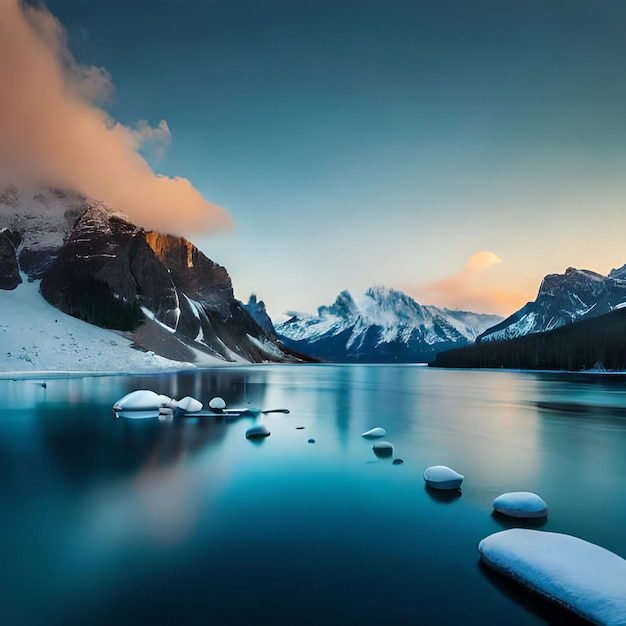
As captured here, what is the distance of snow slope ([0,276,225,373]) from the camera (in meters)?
86.0

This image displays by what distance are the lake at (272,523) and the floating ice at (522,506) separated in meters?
0.31

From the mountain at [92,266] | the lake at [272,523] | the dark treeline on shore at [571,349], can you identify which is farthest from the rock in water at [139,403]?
the dark treeline on shore at [571,349]

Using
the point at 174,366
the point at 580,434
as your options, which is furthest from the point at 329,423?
the point at 174,366

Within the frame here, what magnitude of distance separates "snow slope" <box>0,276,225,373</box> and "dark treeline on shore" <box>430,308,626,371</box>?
419 feet

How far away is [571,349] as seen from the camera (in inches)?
5300

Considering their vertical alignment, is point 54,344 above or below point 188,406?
above

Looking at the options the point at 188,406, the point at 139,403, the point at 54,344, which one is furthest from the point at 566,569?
the point at 54,344

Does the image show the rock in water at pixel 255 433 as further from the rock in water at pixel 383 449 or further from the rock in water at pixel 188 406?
the rock in water at pixel 188 406

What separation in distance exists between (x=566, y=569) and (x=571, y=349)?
151 meters

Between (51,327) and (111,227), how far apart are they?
74.3 meters

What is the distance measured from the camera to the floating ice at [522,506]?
37.0 feet

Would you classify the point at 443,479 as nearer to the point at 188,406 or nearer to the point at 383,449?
the point at 383,449

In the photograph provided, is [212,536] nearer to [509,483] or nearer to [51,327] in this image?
[509,483]

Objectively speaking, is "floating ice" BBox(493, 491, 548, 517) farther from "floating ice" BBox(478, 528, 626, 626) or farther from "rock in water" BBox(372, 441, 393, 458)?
"rock in water" BBox(372, 441, 393, 458)
